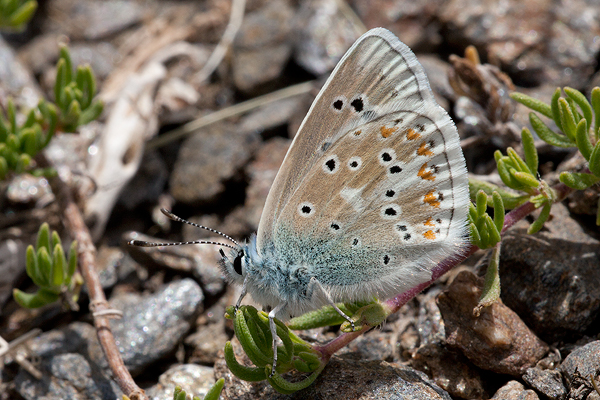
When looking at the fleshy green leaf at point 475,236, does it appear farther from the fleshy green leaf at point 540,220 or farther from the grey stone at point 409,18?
the grey stone at point 409,18

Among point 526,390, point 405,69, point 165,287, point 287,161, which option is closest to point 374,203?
point 287,161

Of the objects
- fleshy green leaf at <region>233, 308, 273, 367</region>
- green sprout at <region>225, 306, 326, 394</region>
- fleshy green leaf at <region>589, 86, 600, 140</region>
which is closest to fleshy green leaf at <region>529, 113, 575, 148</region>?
fleshy green leaf at <region>589, 86, 600, 140</region>

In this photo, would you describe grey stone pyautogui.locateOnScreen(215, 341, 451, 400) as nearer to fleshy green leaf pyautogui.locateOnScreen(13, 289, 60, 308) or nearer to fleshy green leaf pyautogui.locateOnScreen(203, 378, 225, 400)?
fleshy green leaf pyautogui.locateOnScreen(203, 378, 225, 400)

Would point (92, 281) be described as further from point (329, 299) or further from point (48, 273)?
point (329, 299)

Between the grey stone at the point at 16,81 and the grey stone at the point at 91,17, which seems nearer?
the grey stone at the point at 16,81

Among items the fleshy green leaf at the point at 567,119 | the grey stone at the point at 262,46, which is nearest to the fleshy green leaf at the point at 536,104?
the fleshy green leaf at the point at 567,119

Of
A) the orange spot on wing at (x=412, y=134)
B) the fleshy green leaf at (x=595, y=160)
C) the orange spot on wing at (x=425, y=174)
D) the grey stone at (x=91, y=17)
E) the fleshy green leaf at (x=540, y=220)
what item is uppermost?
the grey stone at (x=91, y=17)

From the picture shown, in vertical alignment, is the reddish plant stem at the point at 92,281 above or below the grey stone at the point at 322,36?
below
